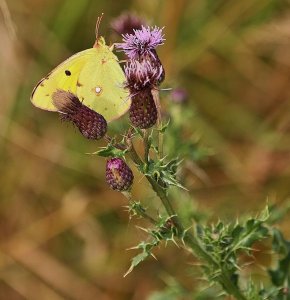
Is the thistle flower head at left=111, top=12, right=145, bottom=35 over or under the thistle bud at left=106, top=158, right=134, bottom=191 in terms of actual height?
→ over

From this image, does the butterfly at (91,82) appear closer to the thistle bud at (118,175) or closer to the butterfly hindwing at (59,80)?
the butterfly hindwing at (59,80)

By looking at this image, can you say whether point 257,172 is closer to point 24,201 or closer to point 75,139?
point 75,139

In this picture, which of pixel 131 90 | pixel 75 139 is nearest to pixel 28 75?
pixel 75 139

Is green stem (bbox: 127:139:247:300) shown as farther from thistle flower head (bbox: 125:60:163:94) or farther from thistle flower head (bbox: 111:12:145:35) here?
thistle flower head (bbox: 111:12:145:35)

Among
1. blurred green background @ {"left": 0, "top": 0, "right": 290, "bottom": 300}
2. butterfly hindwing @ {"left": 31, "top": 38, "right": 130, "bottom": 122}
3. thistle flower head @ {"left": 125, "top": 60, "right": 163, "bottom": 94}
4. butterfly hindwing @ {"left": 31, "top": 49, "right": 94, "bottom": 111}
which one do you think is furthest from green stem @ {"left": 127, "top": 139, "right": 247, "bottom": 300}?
blurred green background @ {"left": 0, "top": 0, "right": 290, "bottom": 300}

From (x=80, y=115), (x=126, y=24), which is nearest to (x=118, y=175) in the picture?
(x=80, y=115)

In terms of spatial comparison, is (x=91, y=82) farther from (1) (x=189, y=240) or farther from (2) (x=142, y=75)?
(1) (x=189, y=240)
